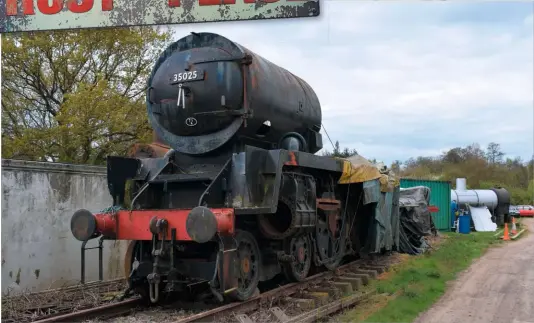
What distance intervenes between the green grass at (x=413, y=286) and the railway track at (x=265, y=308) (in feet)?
1.00

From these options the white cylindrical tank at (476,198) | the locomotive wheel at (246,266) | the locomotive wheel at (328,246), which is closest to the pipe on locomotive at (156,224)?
the locomotive wheel at (246,266)

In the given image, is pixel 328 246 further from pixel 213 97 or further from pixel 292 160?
pixel 213 97

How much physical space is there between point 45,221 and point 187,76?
11.2 feet

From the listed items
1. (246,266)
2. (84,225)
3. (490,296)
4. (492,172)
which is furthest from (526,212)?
(84,225)

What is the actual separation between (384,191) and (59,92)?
12331mm

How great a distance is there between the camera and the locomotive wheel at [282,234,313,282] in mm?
7344

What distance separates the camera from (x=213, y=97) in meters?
6.78

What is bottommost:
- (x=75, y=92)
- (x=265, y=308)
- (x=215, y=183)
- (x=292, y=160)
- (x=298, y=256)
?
(x=265, y=308)

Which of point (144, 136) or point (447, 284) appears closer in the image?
point (447, 284)

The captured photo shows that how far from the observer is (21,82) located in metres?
17.0

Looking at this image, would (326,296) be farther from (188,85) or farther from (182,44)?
(182,44)

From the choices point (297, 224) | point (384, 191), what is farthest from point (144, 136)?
point (297, 224)

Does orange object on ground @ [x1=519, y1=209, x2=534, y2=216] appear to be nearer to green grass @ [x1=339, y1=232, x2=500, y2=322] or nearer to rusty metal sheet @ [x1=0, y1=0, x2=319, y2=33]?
green grass @ [x1=339, y1=232, x2=500, y2=322]

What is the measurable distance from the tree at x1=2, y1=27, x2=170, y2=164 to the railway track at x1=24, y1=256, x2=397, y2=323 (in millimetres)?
8807
